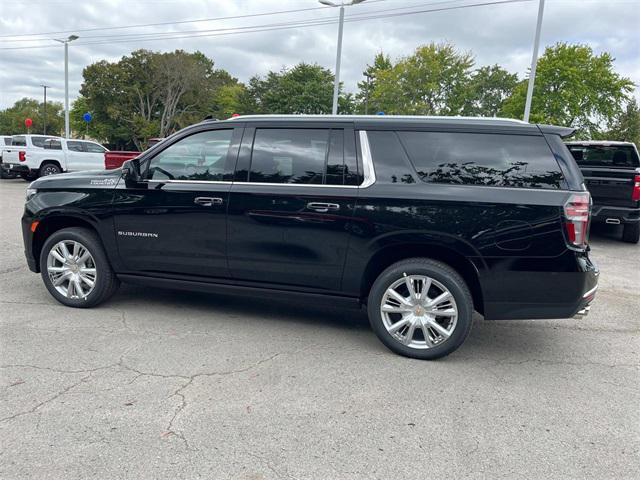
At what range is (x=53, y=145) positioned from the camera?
19.2 meters

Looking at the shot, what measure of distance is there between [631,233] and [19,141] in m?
20.3

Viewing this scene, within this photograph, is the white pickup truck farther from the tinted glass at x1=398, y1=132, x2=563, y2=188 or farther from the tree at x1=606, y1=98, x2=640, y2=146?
the tree at x1=606, y1=98, x2=640, y2=146

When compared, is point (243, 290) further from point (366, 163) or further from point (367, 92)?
point (367, 92)

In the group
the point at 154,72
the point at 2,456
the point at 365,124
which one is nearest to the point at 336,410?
the point at 2,456

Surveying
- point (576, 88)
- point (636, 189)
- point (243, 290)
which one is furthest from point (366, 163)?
point (576, 88)

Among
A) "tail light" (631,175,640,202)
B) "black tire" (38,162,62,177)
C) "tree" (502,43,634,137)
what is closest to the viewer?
"tail light" (631,175,640,202)

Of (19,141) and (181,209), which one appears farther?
(19,141)

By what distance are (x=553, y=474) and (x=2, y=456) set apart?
9.32 ft

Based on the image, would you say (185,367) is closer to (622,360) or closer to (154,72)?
(622,360)

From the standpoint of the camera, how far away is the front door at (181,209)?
4445 millimetres

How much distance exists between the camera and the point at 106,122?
158ft

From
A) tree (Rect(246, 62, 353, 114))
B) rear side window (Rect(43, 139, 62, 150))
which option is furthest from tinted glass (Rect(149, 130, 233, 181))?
tree (Rect(246, 62, 353, 114))

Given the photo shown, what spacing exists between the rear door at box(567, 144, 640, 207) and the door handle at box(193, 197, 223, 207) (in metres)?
7.27

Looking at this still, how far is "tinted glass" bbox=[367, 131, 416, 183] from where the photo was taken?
→ 401 centimetres
